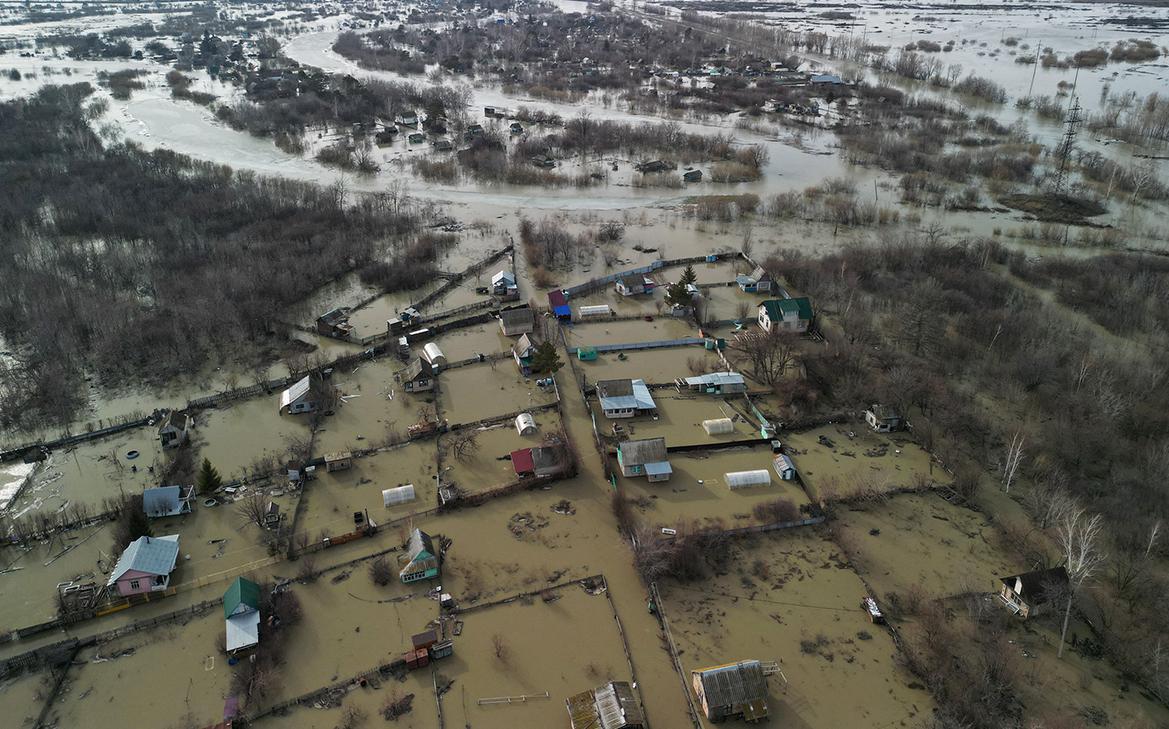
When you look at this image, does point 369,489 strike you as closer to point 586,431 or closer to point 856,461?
point 586,431

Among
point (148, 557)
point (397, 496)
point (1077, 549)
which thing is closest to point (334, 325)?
point (397, 496)

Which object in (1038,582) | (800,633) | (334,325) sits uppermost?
(334,325)

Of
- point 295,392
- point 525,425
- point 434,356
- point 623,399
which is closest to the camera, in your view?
point 525,425

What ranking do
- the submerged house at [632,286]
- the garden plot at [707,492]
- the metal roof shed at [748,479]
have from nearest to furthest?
the garden plot at [707,492] < the metal roof shed at [748,479] < the submerged house at [632,286]

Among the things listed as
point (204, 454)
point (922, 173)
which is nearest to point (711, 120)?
point (922, 173)

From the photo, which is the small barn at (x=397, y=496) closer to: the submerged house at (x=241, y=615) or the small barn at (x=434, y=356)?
the submerged house at (x=241, y=615)

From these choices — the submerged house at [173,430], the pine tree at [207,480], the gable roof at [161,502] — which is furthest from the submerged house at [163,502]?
the submerged house at [173,430]

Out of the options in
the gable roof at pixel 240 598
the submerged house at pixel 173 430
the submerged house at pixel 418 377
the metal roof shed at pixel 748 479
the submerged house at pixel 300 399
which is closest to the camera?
the gable roof at pixel 240 598
